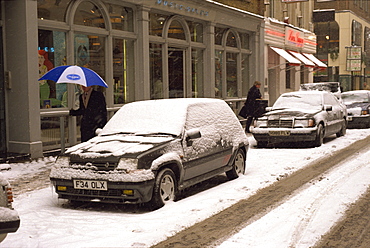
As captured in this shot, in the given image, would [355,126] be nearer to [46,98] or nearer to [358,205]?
[46,98]

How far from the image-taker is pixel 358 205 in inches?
289

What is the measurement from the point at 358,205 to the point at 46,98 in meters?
8.38

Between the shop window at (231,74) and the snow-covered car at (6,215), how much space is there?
63.0 feet

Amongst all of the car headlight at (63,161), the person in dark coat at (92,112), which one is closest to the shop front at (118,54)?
the person in dark coat at (92,112)

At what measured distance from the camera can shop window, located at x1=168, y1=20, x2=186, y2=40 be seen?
19016mm

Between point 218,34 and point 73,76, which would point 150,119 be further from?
point 218,34

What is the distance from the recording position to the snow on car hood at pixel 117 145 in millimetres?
7293

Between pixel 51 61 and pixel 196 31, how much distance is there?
8739mm

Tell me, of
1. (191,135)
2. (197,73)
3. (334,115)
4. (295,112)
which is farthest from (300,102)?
(191,135)

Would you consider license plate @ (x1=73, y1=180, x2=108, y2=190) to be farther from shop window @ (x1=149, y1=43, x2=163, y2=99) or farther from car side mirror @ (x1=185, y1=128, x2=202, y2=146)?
shop window @ (x1=149, y1=43, x2=163, y2=99)

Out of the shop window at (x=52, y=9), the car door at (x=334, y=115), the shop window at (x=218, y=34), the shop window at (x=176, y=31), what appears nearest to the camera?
the shop window at (x=52, y=9)

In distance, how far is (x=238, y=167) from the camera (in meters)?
9.84

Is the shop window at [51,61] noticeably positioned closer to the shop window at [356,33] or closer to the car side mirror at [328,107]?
the car side mirror at [328,107]

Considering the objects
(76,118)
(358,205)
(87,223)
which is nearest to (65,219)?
(87,223)
